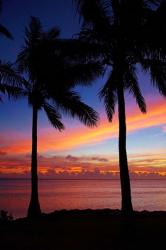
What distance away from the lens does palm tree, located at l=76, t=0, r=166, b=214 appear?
40.1 ft

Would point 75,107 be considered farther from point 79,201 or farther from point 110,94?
point 79,201

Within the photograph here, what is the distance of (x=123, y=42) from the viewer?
1266 cm

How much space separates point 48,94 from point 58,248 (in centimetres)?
844

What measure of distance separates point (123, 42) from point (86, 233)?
6412mm

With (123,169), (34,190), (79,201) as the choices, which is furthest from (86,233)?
(79,201)

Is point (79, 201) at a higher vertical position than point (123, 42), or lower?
lower

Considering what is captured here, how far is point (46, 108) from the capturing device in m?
18.4

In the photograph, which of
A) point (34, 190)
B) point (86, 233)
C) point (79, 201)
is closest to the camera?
point (86, 233)

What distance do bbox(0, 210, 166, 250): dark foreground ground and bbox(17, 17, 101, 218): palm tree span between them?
2.54 m

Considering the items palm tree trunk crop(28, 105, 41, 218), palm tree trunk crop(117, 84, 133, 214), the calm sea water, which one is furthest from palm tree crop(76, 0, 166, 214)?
the calm sea water

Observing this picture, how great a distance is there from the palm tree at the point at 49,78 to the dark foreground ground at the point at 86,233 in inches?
100.0

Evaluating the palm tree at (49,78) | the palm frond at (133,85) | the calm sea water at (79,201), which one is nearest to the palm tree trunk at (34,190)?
the palm tree at (49,78)

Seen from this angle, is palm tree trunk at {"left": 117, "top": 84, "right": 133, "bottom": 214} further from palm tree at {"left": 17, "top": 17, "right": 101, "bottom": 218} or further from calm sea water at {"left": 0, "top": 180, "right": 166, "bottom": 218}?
calm sea water at {"left": 0, "top": 180, "right": 166, "bottom": 218}

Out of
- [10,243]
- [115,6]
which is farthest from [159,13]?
[10,243]
